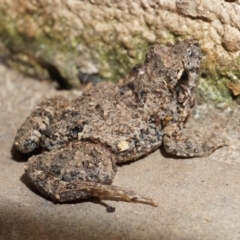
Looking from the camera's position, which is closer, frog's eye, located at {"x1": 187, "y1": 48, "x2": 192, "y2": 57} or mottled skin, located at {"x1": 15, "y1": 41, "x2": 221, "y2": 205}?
mottled skin, located at {"x1": 15, "y1": 41, "x2": 221, "y2": 205}

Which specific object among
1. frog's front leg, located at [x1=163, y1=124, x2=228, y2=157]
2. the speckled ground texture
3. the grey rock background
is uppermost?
the grey rock background

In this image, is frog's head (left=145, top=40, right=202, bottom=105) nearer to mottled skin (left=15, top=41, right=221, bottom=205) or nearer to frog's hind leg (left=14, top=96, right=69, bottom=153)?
mottled skin (left=15, top=41, right=221, bottom=205)

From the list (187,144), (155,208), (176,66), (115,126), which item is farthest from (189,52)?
(155,208)

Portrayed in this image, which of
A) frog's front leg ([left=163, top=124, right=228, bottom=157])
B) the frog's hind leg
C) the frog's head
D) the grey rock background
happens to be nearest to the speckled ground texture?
frog's front leg ([left=163, top=124, right=228, bottom=157])

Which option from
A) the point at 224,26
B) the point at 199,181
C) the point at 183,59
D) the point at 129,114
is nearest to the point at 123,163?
the point at 129,114

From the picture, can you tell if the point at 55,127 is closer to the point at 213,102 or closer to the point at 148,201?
the point at 148,201
